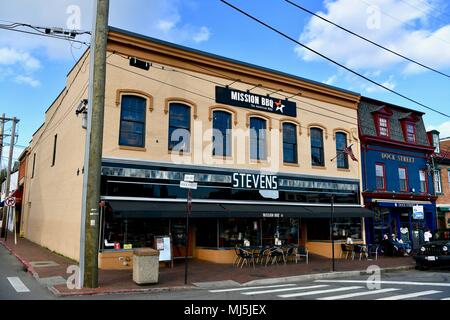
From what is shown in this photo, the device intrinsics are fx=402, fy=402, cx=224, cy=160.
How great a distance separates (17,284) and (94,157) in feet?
14.1

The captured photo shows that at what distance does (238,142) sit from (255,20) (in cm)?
794

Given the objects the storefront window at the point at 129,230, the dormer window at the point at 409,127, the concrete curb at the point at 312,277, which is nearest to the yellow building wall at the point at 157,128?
the storefront window at the point at 129,230

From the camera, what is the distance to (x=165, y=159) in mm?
16469

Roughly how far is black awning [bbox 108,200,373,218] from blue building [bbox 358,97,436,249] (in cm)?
222

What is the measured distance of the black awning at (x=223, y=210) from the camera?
14.6m

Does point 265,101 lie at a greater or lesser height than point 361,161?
greater

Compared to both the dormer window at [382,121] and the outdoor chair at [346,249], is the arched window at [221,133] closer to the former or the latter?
the outdoor chair at [346,249]

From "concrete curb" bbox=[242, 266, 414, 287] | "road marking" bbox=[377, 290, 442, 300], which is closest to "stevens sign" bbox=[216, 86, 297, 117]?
"concrete curb" bbox=[242, 266, 414, 287]

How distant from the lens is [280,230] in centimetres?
1994

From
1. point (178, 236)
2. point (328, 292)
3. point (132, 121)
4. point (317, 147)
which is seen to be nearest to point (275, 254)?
point (178, 236)

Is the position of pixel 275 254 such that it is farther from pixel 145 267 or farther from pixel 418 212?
pixel 418 212
